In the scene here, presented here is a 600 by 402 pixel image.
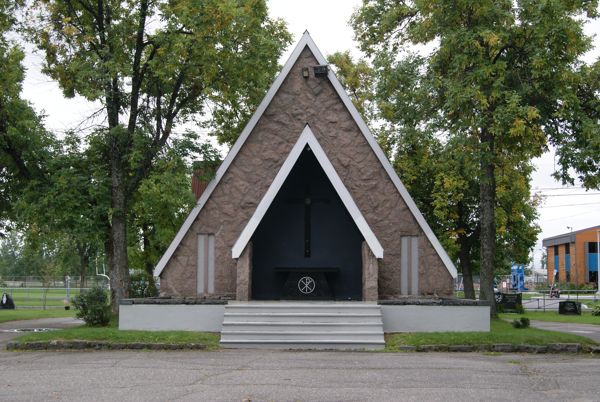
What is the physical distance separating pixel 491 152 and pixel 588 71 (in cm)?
382

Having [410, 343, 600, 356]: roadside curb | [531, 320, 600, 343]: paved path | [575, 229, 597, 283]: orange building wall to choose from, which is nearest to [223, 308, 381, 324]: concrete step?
[410, 343, 600, 356]: roadside curb

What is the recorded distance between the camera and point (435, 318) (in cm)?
1756

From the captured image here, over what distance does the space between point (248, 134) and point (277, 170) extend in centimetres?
133

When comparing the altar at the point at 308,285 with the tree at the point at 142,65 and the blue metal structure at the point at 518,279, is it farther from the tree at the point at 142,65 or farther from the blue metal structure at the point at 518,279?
the blue metal structure at the point at 518,279

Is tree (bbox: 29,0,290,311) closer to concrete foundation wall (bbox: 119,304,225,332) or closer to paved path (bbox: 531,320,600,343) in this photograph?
concrete foundation wall (bbox: 119,304,225,332)

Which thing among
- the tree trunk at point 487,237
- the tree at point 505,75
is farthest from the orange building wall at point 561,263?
the tree at point 505,75

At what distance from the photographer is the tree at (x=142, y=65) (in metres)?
20.3

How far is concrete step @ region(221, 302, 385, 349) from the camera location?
16141mm

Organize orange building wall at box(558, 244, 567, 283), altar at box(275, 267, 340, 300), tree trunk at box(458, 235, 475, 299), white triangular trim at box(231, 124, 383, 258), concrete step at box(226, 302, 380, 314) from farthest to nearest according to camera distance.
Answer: orange building wall at box(558, 244, 567, 283) < tree trunk at box(458, 235, 475, 299) < altar at box(275, 267, 340, 300) < white triangular trim at box(231, 124, 383, 258) < concrete step at box(226, 302, 380, 314)

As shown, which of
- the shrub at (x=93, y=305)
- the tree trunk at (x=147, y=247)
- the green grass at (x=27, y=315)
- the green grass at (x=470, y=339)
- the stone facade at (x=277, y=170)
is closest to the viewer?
the green grass at (x=470, y=339)

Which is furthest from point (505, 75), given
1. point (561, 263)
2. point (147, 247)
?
point (561, 263)

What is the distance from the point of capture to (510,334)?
55.1 ft

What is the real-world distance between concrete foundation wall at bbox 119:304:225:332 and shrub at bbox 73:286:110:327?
1.91 metres

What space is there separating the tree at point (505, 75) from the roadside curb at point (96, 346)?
33.6ft
